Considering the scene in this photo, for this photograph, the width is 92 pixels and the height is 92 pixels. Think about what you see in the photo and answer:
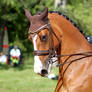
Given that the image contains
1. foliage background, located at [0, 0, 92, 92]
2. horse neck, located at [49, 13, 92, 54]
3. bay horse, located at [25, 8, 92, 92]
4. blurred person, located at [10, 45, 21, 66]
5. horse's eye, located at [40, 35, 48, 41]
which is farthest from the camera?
blurred person, located at [10, 45, 21, 66]

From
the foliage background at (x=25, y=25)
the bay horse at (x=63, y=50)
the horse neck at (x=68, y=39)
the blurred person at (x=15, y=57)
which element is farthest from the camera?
the blurred person at (x=15, y=57)

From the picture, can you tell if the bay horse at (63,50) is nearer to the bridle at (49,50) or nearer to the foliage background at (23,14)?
the bridle at (49,50)

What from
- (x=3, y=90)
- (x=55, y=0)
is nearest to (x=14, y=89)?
(x=3, y=90)

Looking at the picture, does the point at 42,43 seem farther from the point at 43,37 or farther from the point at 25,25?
the point at 25,25

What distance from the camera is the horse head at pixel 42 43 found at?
396cm

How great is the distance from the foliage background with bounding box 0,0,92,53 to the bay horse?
400 inches

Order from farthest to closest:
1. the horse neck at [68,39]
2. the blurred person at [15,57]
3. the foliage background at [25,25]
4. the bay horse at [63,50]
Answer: the blurred person at [15,57], the foliage background at [25,25], the horse neck at [68,39], the bay horse at [63,50]

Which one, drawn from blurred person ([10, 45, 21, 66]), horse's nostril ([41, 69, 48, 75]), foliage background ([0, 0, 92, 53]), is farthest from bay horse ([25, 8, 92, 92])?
blurred person ([10, 45, 21, 66])

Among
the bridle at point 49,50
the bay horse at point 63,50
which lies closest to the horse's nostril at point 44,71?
the bay horse at point 63,50

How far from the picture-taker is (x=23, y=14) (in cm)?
2141

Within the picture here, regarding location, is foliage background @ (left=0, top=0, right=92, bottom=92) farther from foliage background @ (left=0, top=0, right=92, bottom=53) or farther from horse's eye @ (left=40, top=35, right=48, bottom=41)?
horse's eye @ (left=40, top=35, right=48, bottom=41)

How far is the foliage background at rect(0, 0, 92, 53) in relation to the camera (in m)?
17.3

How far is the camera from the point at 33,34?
405cm

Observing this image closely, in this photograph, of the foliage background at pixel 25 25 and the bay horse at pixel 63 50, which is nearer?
the bay horse at pixel 63 50
